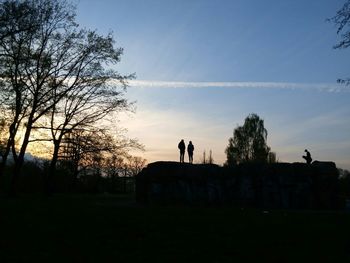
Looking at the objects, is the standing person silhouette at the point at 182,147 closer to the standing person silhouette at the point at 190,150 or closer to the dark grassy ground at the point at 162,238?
the standing person silhouette at the point at 190,150

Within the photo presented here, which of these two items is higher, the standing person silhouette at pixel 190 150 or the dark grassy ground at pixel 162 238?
the standing person silhouette at pixel 190 150

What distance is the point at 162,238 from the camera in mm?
12289

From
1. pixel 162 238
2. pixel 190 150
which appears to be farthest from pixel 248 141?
pixel 162 238

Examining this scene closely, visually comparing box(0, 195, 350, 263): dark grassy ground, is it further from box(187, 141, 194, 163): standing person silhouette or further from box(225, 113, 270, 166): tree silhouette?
box(225, 113, 270, 166): tree silhouette

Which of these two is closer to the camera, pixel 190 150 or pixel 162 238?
pixel 162 238

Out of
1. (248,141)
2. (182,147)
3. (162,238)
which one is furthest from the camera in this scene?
(248,141)

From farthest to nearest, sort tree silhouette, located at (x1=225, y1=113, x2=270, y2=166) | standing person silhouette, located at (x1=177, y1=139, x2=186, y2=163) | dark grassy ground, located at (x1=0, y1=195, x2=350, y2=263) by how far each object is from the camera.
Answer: tree silhouette, located at (x1=225, y1=113, x2=270, y2=166), standing person silhouette, located at (x1=177, y1=139, x2=186, y2=163), dark grassy ground, located at (x1=0, y1=195, x2=350, y2=263)

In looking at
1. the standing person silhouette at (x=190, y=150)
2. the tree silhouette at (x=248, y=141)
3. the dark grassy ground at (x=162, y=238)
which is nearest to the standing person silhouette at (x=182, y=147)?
the standing person silhouette at (x=190, y=150)

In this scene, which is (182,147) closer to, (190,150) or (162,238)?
(190,150)

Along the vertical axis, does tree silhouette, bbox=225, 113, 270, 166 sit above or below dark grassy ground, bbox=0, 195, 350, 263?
above

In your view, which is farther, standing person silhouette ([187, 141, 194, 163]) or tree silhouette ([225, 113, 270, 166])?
tree silhouette ([225, 113, 270, 166])

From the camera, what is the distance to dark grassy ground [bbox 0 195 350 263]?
1011 cm

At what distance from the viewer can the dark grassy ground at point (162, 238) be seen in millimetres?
10109

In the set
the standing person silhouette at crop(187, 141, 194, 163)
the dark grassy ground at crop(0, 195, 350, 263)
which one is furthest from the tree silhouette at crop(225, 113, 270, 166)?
the dark grassy ground at crop(0, 195, 350, 263)
